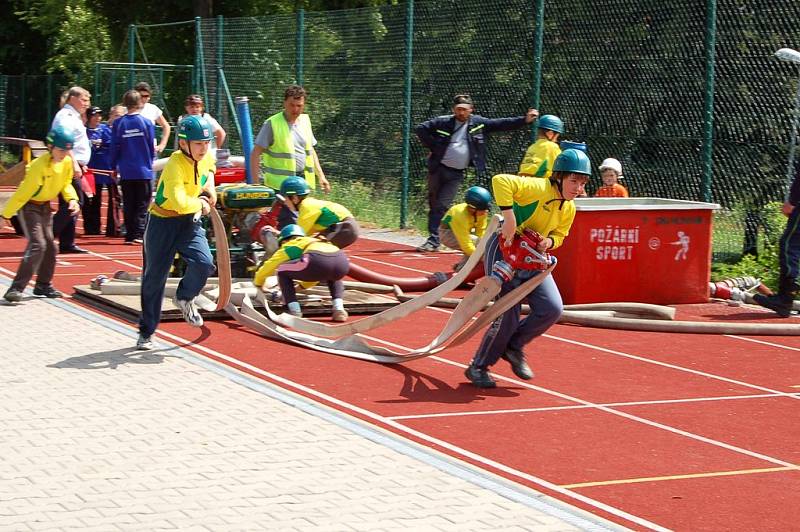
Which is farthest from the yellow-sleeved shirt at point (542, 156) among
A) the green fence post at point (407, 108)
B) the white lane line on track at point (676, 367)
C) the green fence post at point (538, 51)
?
the green fence post at point (407, 108)

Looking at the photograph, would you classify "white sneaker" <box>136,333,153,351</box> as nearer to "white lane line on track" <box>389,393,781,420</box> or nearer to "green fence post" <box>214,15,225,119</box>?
"white lane line on track" <box>389,393,781,420</box>

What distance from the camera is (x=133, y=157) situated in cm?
1748

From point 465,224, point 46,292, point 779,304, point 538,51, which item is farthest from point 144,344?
point 538,51

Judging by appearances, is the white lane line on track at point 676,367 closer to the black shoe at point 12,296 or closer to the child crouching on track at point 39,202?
the child crouching on track at point 39,202

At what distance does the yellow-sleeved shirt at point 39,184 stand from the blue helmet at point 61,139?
0.16 meters

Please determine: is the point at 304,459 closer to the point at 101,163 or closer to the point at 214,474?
the point at 214,474

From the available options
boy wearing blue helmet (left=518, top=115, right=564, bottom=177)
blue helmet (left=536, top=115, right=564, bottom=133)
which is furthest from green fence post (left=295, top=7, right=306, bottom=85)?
blue helmet (left=536, top=115, right=564, bottom=133)

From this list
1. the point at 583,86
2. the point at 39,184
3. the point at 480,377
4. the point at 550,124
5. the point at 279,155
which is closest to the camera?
the point at 480,377

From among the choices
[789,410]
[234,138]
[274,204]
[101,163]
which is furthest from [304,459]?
[234,138]

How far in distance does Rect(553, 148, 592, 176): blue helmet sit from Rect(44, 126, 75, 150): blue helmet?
18.2ft

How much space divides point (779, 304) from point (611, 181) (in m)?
3.18

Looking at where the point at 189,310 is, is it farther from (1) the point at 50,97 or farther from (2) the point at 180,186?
(1) the point at 50,97

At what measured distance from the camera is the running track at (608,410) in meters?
6.93

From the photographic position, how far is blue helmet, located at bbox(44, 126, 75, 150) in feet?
41.7
